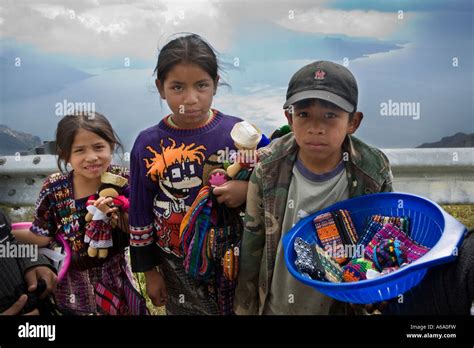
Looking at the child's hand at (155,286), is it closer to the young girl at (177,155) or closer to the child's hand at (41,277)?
the young girl at (177,155)

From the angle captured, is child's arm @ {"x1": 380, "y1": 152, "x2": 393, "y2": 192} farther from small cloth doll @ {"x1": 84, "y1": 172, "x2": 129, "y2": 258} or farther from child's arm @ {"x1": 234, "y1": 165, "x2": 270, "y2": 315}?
small cloth doll @ {"x1": 84, "y1": 172, "x2": 129, "y2": 258}

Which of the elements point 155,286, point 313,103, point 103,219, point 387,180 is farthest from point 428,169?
point 103,219

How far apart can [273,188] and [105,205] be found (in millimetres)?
671

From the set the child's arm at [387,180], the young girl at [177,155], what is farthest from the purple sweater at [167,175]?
the child's arm at [387,180]

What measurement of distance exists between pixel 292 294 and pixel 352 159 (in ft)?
1.76

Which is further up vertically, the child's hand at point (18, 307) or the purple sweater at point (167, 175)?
the purple sweater at point (167, 175)

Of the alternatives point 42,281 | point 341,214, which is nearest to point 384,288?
point 341,214

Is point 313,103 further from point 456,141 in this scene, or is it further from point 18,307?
point 18,307

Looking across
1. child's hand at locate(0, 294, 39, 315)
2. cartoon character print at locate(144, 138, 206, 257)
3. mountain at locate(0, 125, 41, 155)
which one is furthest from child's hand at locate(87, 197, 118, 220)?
child's hand at locate(0, 294, 39, 315)

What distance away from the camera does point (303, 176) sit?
1.91 m

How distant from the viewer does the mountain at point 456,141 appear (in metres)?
2.05

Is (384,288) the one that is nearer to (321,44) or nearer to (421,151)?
(421,151)

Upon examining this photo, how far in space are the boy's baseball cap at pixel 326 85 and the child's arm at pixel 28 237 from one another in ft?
3.74

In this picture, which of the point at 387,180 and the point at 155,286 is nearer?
the point at 387,180
